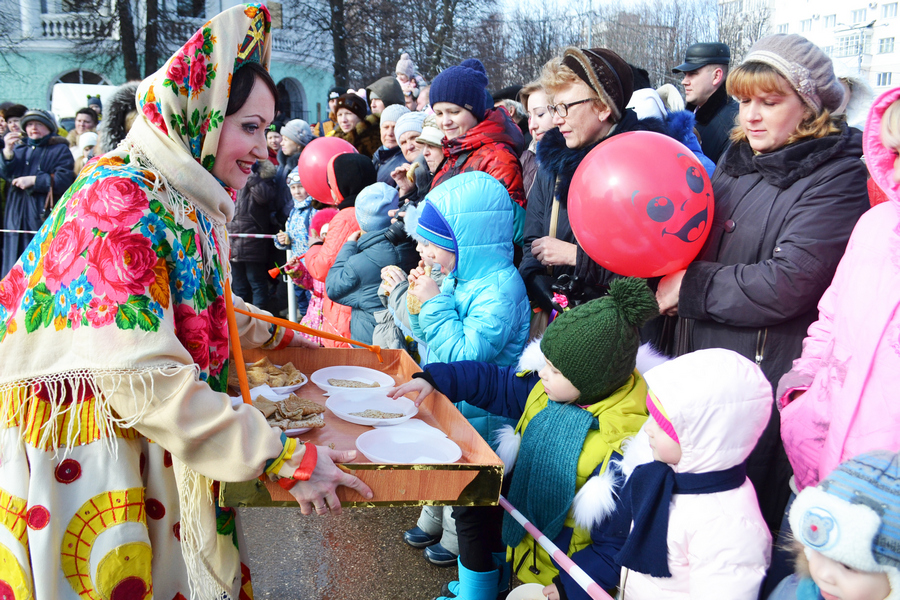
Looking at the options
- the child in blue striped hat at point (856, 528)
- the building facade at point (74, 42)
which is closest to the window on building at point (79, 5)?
the building facade at point (74, 42)

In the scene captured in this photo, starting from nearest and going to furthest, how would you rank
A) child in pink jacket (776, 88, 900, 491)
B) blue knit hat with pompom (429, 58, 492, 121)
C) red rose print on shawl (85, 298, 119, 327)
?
1. red rose print on shawl (85, 298, 119, 327)
2. child in pink jacket (776, 88, 900, 491)
3. blue knit hat with pompom (429, 58, 492, 121)

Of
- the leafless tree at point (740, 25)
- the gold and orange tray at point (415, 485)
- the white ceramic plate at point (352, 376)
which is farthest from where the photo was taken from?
the leafless tree at point (740, 25)

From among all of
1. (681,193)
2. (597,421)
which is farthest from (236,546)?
(681,193)

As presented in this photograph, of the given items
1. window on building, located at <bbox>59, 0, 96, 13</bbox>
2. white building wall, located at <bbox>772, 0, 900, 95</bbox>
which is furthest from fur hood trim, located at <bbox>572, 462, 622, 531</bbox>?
white building wall, located at <bbox>772, 0, 900, 95</bbox>

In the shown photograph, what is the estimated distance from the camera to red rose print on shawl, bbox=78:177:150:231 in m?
1.53

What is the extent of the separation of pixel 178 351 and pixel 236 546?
2.21 feet

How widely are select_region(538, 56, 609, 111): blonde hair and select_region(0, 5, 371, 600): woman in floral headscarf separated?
1661mm

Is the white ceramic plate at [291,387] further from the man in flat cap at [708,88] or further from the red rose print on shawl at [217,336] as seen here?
A: the man in flat cap at [708,88]

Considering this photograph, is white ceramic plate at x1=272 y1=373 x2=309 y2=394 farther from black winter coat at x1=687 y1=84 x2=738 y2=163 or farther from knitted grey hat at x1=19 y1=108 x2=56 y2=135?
knitted grey hat at x1=19 y1=108 x2=56 y2=135

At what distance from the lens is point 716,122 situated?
17.1 feet

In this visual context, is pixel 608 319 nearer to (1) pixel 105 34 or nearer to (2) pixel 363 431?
(2) pixel 363 431

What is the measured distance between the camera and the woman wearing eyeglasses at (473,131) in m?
3.87

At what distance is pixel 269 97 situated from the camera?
1.89 metres

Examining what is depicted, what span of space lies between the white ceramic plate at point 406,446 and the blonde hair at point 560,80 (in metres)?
1.82
